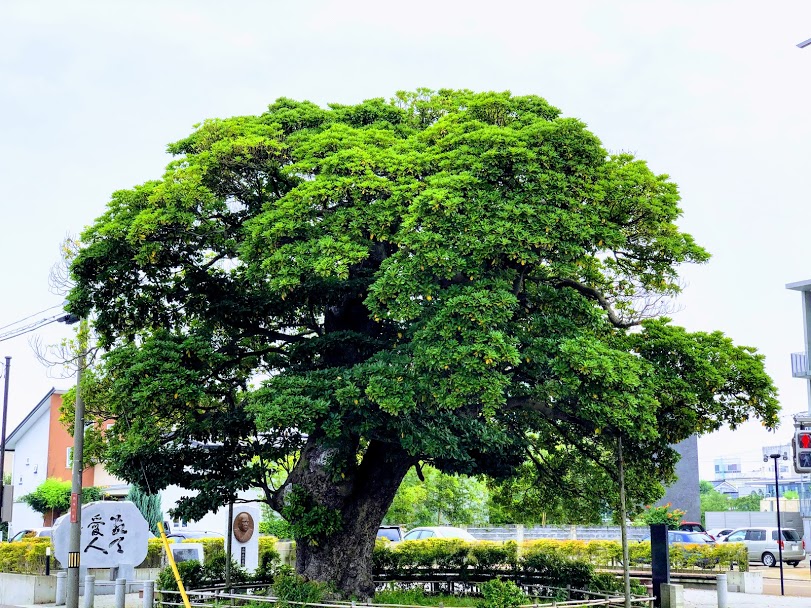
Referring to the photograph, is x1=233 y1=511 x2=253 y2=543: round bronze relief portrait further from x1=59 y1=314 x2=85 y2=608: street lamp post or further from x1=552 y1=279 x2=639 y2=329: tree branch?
x1=552 y1=279 x2=639 y2=329: tree branch

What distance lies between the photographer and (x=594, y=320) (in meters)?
19.3

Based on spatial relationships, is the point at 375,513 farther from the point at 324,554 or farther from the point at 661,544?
the point at 661,544

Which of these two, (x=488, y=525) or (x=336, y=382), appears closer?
(x=336, y=382)

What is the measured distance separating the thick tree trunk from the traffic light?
785 cm

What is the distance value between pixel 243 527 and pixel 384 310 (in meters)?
8.86


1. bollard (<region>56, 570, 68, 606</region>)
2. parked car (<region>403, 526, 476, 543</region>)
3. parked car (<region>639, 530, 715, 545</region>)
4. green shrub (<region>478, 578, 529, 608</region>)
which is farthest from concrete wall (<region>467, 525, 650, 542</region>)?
green shrub (<region>478, 578, 529, 608</region>)

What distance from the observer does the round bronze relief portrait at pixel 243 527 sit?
76.4ft

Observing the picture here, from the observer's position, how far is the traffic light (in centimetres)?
1631

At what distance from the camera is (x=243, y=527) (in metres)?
23.4

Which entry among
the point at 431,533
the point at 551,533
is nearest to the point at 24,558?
the point at 431,533

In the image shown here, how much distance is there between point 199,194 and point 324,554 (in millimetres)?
8248

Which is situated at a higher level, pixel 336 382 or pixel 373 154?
pixel 373 154

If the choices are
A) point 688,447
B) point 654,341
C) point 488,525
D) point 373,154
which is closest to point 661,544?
point 654,341

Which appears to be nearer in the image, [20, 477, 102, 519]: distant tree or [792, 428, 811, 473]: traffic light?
[792, 428, 811, 473]: traffic light
